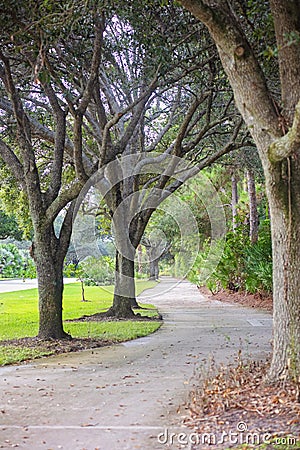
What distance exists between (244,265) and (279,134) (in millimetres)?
15137

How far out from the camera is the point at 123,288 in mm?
14930

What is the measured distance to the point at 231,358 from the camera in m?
8.16

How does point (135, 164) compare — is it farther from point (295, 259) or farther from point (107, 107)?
point (295, 259)

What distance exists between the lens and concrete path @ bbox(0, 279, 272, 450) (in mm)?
4644

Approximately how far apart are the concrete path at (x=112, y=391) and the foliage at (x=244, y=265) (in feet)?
19.4

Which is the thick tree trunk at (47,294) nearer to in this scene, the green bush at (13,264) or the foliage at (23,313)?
the foliage at (23,313)

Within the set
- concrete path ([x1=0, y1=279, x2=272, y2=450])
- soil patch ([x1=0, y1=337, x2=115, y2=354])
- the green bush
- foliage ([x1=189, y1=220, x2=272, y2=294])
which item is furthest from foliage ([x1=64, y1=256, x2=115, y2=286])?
the green bush

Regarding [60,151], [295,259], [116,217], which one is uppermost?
[60,151]

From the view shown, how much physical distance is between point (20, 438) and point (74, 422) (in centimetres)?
59

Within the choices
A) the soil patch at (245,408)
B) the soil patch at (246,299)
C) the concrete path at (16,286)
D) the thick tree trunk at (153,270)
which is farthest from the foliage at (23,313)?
the thick tree trunk at (153,270)

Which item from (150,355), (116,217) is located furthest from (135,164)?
(150,355)

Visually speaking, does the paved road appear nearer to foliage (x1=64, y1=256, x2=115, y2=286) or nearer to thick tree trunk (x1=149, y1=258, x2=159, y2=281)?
thick tree trunk (x1=149, y1=258, x2=159, y2=281)

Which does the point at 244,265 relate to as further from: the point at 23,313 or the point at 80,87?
the point at 80,87

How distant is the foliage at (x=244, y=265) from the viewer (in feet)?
56.9
